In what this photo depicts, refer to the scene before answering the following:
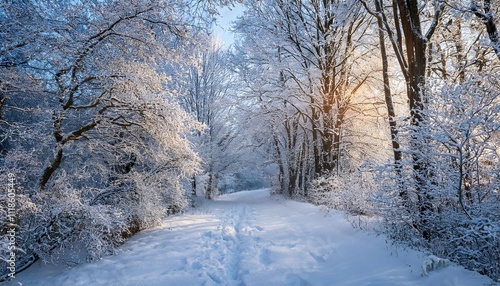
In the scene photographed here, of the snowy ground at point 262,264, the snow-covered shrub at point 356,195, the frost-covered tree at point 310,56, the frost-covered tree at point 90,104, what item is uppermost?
the frost-covered tree at point 310,56

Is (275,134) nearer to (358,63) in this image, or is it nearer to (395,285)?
(358,63)

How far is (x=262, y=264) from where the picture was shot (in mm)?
4266

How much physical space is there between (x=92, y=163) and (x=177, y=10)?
500 cm

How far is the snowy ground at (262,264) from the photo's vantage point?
347 cm

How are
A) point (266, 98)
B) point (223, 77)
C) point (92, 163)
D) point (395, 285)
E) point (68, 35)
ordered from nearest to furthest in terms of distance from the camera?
point (395, 285), point (68, 35), point (92, 163), point (266, 98), point (223, 77)

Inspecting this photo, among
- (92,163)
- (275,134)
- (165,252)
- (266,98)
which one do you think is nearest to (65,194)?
(165,252)

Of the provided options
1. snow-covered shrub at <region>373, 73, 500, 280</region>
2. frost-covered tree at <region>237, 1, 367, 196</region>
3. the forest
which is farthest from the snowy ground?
frost-covered tree at <region>237, 1, 367, 196</region>

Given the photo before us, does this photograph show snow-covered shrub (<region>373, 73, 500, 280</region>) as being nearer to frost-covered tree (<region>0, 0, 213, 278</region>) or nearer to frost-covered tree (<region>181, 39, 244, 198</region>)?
frost-covered tree (<region>0, 0, 213, 278</region>)

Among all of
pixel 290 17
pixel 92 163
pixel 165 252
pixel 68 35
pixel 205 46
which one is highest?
pixel 290 17

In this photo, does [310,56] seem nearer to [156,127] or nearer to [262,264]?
[156,127]

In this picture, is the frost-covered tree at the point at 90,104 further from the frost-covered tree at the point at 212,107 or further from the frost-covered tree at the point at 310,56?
the frost-covered tree at the point at 212,107

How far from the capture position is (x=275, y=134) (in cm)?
1933

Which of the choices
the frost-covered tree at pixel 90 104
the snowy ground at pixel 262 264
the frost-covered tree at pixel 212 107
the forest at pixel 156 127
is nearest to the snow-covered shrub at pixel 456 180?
the forest at pixel 156 127

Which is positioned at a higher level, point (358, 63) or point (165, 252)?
point (358, 63)
